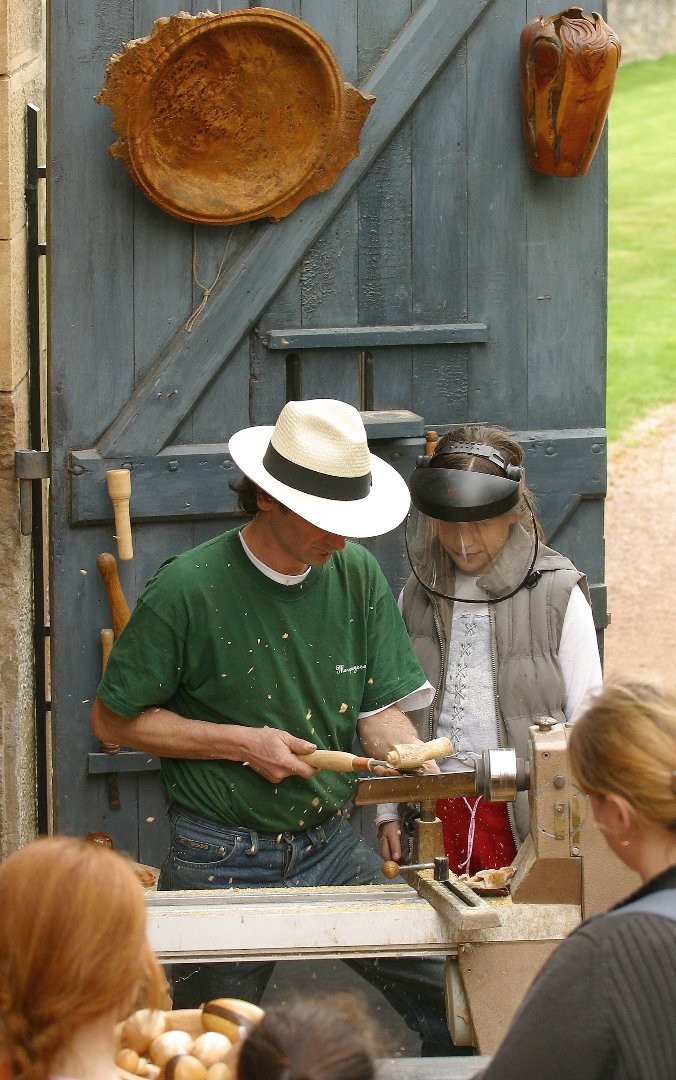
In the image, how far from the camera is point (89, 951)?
5.42 ft

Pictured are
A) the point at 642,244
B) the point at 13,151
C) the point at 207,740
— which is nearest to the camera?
the point at 207,740

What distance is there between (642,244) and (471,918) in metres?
13.5

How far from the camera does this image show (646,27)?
1920 cm

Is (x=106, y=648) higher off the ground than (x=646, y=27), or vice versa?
(x=646, y=27)

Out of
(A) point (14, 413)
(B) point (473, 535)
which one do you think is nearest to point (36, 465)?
(A) point (14, 413)

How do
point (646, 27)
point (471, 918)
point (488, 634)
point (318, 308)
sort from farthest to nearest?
1. point (646, 27)
2. point (318, 308)
3. point (488, 634)
4. point (471, 918)

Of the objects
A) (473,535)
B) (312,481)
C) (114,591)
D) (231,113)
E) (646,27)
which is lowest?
(114,591)

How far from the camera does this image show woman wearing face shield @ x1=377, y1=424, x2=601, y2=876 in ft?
10.7

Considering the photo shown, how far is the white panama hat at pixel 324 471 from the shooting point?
120 inches

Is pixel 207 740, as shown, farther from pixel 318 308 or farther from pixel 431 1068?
pixel 318 308

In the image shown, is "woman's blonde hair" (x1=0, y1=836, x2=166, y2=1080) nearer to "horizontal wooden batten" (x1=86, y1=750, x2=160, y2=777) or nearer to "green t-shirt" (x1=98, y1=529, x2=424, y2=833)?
"green t-shirt" (x1=98, y1=529, x2=424, y2=833)

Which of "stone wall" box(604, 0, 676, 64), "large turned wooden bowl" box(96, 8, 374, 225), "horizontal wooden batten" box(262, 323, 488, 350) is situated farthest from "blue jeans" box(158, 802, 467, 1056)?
"stone wall" box(604, 0, 676, 64)

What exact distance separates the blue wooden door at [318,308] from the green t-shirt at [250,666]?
103cm

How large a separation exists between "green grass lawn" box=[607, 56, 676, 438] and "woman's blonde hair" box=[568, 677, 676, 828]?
9.62 metres
